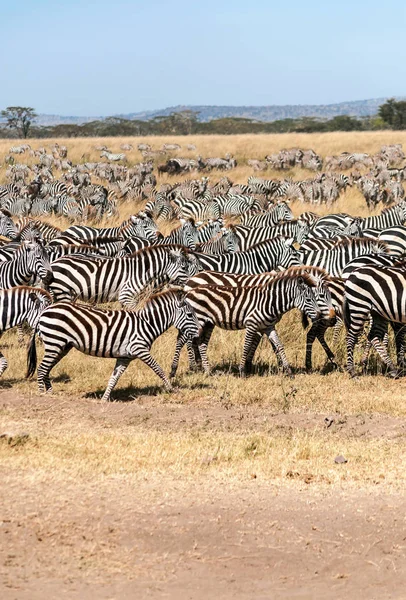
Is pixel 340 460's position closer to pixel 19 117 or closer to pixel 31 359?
pixel 31 359

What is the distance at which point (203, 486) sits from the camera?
697 cm

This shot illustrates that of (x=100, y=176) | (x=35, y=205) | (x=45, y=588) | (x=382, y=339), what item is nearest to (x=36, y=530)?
(x=45, y=588)

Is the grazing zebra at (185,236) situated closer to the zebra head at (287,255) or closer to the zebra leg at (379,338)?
the zebra head at (287,255)

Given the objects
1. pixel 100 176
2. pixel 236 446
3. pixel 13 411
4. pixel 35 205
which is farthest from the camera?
pixel 100 176

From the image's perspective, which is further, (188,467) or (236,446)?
(236,446)

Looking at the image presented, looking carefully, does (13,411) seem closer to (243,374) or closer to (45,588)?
(243,374)

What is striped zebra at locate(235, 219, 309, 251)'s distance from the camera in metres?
16.0

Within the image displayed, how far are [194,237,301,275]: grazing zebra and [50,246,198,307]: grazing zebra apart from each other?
1.18 feet

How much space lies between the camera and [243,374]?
10617 millimetres

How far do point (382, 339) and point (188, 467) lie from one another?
4.54 meters

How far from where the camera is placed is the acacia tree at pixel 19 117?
5488cm

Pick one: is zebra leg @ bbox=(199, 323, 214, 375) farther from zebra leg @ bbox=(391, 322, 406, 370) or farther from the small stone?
the small stone

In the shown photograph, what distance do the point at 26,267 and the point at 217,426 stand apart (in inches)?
179

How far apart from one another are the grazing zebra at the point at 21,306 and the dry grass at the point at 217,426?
69 centimetres
